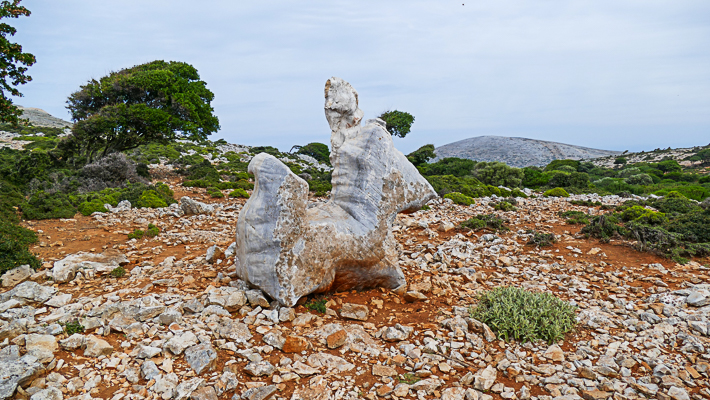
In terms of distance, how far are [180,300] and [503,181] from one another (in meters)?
26.1

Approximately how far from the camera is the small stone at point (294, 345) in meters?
4.75

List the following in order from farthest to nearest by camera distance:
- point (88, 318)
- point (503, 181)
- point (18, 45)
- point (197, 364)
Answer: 1. point (503, 181)
2. point (18, 45)
3. point (88, 318)
4. point (197, 364)

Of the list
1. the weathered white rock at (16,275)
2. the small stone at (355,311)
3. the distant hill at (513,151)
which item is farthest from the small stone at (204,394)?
the distant hill at (513,151)

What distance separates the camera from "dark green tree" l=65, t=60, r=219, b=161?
20125mm

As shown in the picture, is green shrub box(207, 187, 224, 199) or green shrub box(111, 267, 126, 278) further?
green shrub box(207, 187, 224, 199)

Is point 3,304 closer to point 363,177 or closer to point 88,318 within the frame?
point 88,318

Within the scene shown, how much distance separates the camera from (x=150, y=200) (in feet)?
42.9

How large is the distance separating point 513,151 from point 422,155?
32.3 metres

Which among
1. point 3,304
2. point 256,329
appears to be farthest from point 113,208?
point 256,329

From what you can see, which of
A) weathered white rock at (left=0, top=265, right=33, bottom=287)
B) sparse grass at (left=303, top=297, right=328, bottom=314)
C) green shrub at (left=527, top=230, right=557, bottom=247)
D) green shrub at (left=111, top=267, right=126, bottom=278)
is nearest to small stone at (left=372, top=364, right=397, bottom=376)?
sparse grass at (left=303, top=297, right=328, bottom=314)

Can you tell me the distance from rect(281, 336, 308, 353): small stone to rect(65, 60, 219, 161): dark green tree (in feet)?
63.7

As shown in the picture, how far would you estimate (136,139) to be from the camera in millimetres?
21719

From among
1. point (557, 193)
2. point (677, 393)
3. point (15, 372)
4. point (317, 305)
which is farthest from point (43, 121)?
point (677, 393)

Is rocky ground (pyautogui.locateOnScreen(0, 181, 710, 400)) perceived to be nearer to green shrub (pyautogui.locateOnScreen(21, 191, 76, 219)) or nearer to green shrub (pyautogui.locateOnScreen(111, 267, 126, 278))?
green shrub (pyautogui.locateOnScreen(111, 267, 126, 278))
